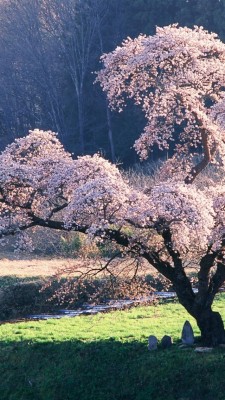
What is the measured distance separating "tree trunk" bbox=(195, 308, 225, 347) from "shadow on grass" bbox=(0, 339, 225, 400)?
1.44 feet

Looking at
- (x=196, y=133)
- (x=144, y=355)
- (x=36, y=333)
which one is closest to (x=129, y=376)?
(x=144, y=355)

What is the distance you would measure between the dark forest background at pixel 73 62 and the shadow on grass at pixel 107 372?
24.6m

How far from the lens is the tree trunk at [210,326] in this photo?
13648mm

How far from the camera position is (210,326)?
539 inches

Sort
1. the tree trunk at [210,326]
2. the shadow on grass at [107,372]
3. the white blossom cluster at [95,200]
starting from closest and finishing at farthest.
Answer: the white blossom cluster at [95,200], the shadow on grass at [107,372], the tree trunk at [210,326]

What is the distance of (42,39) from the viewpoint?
151 ft

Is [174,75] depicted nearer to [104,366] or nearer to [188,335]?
[188,335]

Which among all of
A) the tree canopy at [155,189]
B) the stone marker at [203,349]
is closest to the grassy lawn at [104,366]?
the stone marker at [203,349]

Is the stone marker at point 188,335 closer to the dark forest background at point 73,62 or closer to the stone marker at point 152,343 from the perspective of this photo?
the stone marker at point 152,343

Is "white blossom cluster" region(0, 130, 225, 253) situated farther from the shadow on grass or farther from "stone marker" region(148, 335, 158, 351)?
the shadow on grass

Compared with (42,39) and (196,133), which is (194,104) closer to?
(196,133)

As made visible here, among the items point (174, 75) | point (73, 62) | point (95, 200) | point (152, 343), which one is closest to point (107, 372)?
point (152, 343)

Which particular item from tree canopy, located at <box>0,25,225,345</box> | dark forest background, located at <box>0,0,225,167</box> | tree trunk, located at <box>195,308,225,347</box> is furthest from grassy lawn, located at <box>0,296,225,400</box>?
dark forest background, located at <box>0,0,225,167</box>

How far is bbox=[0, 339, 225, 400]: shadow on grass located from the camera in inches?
494
